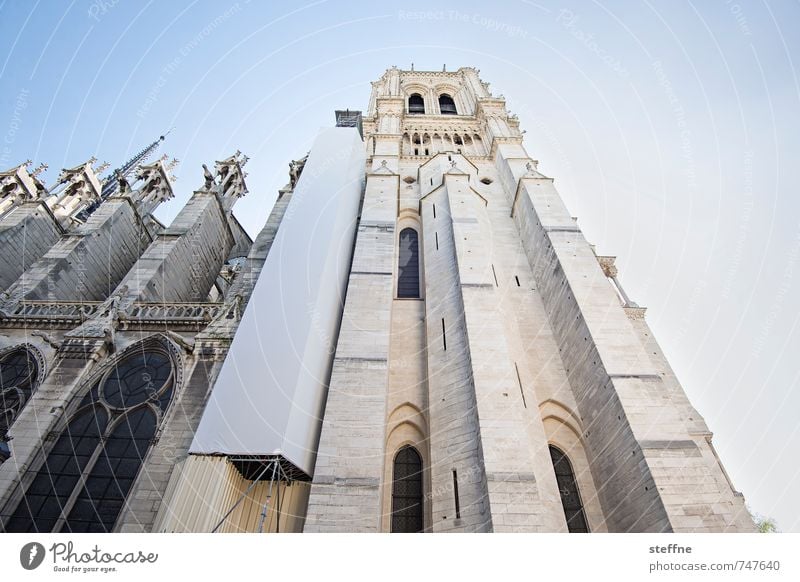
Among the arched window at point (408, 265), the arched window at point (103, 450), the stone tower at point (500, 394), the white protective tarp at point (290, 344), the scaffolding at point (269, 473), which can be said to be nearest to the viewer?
the stone tower at point (500, 394)

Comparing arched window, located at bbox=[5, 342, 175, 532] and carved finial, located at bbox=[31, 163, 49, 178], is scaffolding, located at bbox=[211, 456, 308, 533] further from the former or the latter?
carved finial, located at bbox=[31, 163, 49, 178]

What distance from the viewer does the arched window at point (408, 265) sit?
1174 cm

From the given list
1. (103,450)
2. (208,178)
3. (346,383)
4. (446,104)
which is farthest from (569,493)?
(446,104)

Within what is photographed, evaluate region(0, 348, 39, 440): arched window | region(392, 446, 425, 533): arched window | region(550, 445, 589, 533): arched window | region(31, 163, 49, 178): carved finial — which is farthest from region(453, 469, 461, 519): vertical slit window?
region(31, 163, 49, 178): carved finial

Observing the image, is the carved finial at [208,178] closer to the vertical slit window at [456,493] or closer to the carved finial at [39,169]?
the carved finial at [39,169]

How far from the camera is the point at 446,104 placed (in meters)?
24.9

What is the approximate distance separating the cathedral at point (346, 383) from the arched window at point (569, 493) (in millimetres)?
36

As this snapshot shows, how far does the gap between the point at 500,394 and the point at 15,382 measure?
433 inches

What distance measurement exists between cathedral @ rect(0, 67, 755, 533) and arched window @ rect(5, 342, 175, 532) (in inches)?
1.6

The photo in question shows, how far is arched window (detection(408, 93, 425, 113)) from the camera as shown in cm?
2378

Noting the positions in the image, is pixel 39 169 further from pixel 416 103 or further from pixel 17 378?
pixel 416 103

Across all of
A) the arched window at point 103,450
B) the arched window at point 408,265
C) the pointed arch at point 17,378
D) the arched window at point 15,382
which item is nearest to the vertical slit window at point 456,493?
the arched window at point 408,265
